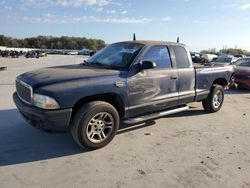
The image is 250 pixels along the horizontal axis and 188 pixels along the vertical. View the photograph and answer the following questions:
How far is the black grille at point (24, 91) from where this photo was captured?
485 cm

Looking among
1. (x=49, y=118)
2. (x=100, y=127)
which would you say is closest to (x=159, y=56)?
(x=100, y=127)

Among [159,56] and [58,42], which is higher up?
[58,42]

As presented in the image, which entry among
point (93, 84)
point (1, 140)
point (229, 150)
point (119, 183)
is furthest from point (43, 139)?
point (229, 150)

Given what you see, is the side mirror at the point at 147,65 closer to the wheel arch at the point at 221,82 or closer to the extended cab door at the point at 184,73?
the extended cab door at the point at 184,73

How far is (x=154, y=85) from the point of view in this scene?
5898mm

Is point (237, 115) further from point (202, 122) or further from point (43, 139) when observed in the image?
point (43, 139)

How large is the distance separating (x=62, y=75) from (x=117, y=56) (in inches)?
55.4

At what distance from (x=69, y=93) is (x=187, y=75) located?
10.3 ft

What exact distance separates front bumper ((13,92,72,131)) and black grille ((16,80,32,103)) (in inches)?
6.8

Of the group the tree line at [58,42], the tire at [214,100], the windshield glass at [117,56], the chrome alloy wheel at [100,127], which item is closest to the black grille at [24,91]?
the chrome alloy wheel at [100,127]

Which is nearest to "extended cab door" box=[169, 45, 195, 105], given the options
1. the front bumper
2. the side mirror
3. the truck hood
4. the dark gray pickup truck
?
→ the dark gray pickup truck

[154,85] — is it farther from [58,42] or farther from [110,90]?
[58,42]

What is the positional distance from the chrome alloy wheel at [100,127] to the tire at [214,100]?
358cm

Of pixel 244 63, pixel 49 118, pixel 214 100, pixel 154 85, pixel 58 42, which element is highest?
pixel 58 42
